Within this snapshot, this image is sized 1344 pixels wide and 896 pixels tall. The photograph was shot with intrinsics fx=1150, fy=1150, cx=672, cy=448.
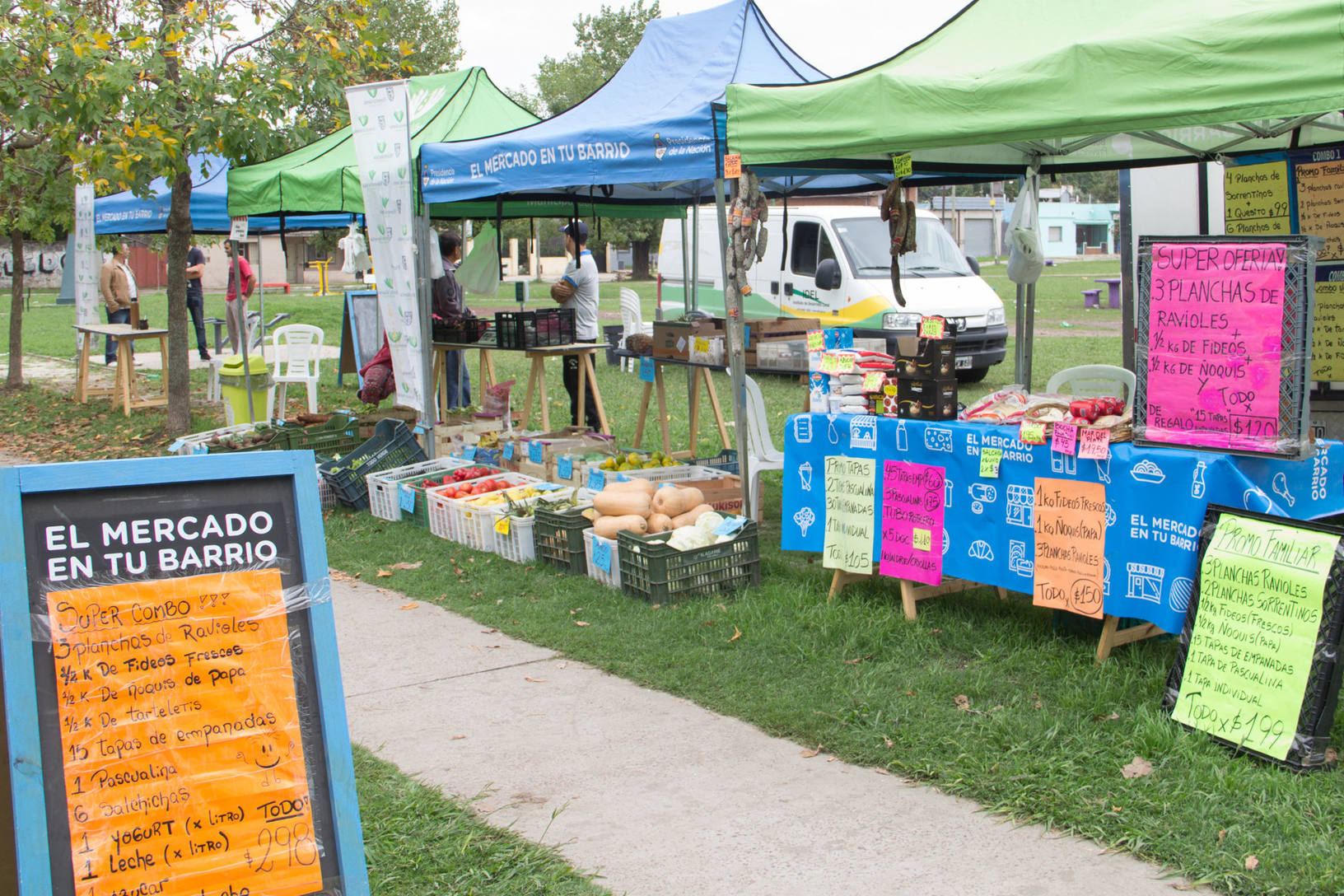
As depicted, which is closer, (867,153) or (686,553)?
(867,153)

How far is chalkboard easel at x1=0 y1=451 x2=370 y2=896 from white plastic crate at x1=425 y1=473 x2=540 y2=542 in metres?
5.01

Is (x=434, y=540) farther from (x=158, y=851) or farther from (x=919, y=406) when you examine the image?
(x=158, y=851)

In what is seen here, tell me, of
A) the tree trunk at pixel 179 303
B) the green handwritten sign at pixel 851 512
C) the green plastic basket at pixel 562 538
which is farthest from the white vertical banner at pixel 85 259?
the green handwritten sign at pixel 851 512

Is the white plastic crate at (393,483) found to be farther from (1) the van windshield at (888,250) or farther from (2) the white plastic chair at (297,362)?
(1) the van windshield at (888,250)

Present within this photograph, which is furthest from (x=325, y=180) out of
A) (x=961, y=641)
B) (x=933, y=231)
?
(x=933, y=231)

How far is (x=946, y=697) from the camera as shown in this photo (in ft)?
15.3

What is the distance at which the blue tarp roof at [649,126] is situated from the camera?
654 centimetres

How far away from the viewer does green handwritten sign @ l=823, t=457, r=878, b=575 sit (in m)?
5.66

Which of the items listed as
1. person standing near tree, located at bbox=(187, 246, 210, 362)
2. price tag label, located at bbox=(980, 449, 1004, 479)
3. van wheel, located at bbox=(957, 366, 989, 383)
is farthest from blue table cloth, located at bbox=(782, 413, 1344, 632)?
person standing near tree, located at bbox=(187, 246, 210, 362)

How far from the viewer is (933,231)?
586 inches

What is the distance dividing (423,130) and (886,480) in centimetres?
615

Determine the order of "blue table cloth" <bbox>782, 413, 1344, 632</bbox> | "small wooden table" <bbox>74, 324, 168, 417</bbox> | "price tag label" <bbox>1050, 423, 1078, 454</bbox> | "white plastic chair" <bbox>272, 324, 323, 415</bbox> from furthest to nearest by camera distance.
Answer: "small wooden table" <bbox>74, 324, 168, 417</bbox> → "white plastic chair" <bbox>272, 324, 323, 415</bbox> → "price tag label" <bbox>1050, 423, 1078, 454</bbox> → "blue table cloth" <bbox>782, 413, 1344, 632</bbox>

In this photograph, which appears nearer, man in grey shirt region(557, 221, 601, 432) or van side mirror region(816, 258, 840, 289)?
man in grey shirt region(557, 221, 601, 432)

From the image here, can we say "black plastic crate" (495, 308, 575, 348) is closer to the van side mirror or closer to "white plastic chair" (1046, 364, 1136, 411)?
the van side mirror
